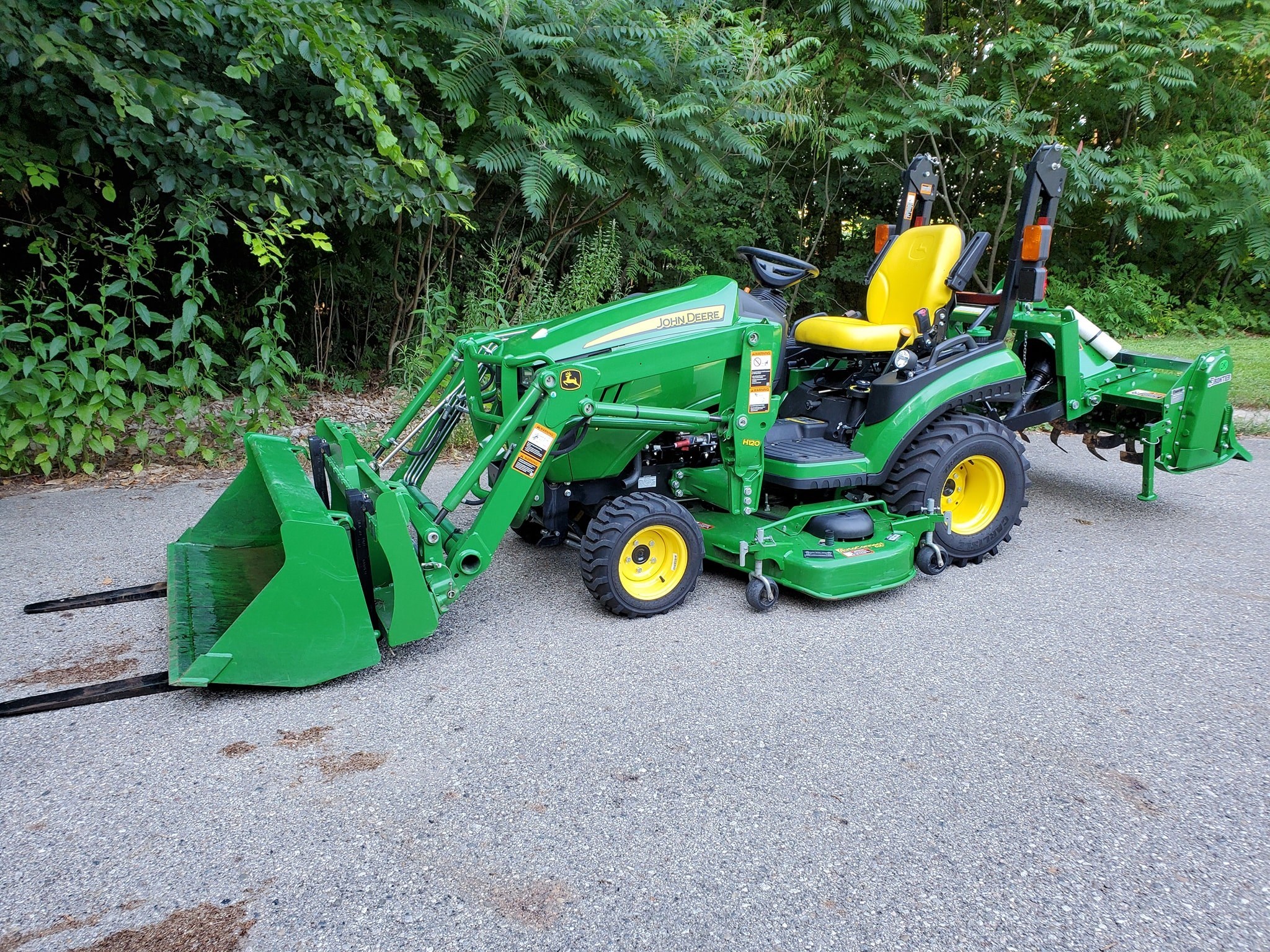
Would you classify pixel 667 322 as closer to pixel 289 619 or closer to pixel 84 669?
pixel 289 619

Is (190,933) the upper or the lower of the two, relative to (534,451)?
lower

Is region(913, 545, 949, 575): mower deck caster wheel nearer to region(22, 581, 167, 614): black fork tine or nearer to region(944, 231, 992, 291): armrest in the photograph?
region(944, 231, 992, 291): armrest

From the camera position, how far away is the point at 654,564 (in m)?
3.88

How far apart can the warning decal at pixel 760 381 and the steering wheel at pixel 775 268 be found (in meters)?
0.52

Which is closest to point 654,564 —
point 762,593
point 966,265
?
point 762,593

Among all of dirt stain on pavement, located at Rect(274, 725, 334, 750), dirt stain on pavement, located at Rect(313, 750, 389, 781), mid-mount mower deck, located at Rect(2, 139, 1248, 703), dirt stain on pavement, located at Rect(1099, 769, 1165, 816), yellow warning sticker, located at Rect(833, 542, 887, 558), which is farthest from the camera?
yellow warning sticker, located at Rect(833, 542, 887, 558)

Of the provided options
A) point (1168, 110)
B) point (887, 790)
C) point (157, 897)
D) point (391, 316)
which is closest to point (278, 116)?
point (391, 316)

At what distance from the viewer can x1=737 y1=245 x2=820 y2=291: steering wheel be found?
168 inches

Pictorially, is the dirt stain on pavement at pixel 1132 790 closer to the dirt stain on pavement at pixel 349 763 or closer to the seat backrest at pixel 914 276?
the dirt stain on pavement at pixel 349 763

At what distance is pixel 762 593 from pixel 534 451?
1192 mm

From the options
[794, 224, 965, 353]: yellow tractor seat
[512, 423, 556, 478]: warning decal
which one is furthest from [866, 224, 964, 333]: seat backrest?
[512, 423, 556, 478]: warning decal

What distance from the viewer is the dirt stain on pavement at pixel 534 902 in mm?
2064

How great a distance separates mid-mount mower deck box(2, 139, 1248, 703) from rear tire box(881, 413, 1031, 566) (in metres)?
0.01

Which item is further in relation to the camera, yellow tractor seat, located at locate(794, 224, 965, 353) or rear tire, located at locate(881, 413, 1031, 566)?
yellow tractor seat, located at locate(794, 224, 965, 353)
